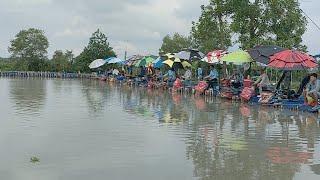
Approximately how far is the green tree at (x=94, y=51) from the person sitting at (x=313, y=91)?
1761 inches

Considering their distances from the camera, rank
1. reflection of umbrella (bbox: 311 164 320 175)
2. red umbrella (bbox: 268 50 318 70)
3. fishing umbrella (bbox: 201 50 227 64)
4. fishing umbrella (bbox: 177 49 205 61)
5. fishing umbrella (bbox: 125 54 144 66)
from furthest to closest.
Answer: fishing umbrella (bbox: 125 54 144 66) < fishing umbrella (bbox: 177 49 205 61) < fishing umbrella (bbox: 201 50 227 64) < red umbrella (bbox: 268 50 318 70) < reflection of umbrella (bbox: 311 164 320 175)

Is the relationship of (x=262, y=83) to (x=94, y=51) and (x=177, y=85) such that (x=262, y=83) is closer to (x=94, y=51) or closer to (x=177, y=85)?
(x=177, y=85)

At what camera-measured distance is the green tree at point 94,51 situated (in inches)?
2422

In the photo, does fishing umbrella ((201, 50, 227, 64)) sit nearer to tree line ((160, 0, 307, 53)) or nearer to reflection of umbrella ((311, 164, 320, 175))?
tree line ((160, 0, 307, 53))

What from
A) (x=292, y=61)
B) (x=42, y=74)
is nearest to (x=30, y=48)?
(x=42, y=74)

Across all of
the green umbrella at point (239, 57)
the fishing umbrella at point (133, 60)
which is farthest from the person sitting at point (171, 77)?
the fishing umbrella at point (133, 60)

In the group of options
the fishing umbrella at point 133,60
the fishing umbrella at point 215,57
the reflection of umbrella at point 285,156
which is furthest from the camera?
the fishing umbrella at point 133,60

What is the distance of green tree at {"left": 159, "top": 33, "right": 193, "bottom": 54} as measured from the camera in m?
56.0

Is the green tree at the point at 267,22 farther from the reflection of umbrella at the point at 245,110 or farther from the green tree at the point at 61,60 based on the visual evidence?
the green tree at the point at 61,60

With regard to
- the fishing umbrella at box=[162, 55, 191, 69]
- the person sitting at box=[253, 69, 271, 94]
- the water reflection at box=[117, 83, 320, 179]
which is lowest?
the water reflection at box=[117, 83, 320, 179]

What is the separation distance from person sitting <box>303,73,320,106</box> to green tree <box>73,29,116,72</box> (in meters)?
44.7

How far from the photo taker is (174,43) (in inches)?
2248

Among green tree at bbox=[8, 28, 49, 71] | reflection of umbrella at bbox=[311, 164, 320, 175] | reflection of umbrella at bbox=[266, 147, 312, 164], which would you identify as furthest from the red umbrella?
green tree at bbox=[8, 28, 49, 71]

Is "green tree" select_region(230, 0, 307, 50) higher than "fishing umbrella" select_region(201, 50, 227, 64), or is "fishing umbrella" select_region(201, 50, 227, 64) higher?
"green tree" select_region(230, 0, 307, 50)
